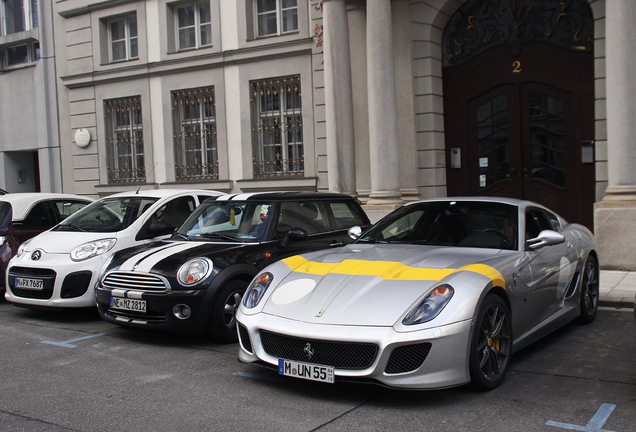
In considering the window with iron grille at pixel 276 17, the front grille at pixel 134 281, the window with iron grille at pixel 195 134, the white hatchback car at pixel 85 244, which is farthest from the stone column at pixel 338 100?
the front grille at pixel 134 281

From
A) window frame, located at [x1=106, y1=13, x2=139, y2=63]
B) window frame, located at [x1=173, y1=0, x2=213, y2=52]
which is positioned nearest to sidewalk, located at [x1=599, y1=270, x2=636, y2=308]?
window frame, located at [x1=173, y1=0, x2=213, y2=52]

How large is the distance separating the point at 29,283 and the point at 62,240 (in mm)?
665

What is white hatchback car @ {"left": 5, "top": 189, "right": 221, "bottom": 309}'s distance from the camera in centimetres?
798

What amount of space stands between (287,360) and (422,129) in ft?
30.8

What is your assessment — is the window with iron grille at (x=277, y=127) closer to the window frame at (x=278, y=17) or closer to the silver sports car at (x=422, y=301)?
the window frame at (x=278, y=17)

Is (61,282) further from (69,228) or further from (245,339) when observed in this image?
(245,339)

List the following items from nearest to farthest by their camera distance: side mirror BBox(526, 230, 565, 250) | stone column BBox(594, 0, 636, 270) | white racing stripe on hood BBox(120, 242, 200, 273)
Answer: side mirror BBox(526, 230, 565, 250) < white racing stripe on hood BBox(120, 242, 200, 273) < stone column BBox(594, 0, 636, 270)

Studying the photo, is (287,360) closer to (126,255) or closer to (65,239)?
(126,255)

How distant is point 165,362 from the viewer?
6.05m

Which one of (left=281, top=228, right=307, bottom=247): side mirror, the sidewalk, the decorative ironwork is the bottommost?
the sidewalk

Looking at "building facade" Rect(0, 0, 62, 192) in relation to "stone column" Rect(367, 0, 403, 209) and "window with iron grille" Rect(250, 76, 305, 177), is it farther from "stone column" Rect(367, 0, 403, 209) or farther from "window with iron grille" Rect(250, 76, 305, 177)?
"stone column" Rect(367, 0, 403, 209)

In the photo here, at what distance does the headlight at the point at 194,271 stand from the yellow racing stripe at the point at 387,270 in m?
1.16

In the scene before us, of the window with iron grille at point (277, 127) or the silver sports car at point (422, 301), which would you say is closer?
the silver sports car at point (422, 301)

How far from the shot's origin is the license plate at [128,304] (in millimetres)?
6611
